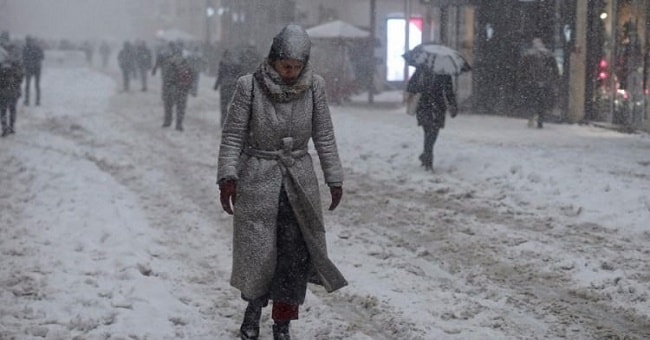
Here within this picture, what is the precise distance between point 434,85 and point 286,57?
8.71 m

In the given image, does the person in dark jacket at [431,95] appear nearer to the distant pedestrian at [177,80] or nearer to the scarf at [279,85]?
the distant pedestrian at [177,80]

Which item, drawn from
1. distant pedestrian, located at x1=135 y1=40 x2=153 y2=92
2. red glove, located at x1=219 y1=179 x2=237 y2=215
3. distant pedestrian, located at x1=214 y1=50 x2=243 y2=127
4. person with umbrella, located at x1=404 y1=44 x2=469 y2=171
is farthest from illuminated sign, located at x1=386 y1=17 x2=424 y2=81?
red glove, located at x1=219 y1=179 x2=237 y2=215

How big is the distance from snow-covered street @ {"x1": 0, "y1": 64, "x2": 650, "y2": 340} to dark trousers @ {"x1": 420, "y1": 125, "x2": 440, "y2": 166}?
298mm

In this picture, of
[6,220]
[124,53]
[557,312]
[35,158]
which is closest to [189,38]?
[124,53]

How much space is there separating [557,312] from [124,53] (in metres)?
31.1

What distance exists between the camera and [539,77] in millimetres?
20922

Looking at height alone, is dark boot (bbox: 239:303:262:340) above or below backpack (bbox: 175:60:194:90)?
below

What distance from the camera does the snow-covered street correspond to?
6.50 metres

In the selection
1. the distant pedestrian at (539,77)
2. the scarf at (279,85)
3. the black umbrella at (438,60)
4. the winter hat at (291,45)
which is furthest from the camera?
the distant pedestrian at (539,77)

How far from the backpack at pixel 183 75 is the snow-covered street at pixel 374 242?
7.71 feet

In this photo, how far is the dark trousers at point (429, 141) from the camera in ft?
46.1

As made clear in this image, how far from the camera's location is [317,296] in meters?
7.29

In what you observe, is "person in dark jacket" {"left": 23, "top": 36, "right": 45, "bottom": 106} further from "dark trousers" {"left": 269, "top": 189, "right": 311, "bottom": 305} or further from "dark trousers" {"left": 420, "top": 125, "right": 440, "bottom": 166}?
"dark trousers" {"left": 269, "top": 189, "right": 311, "bottom": 305}

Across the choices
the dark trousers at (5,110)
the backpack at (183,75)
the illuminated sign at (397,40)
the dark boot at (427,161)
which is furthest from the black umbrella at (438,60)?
the illuminated sign at (397,40)
